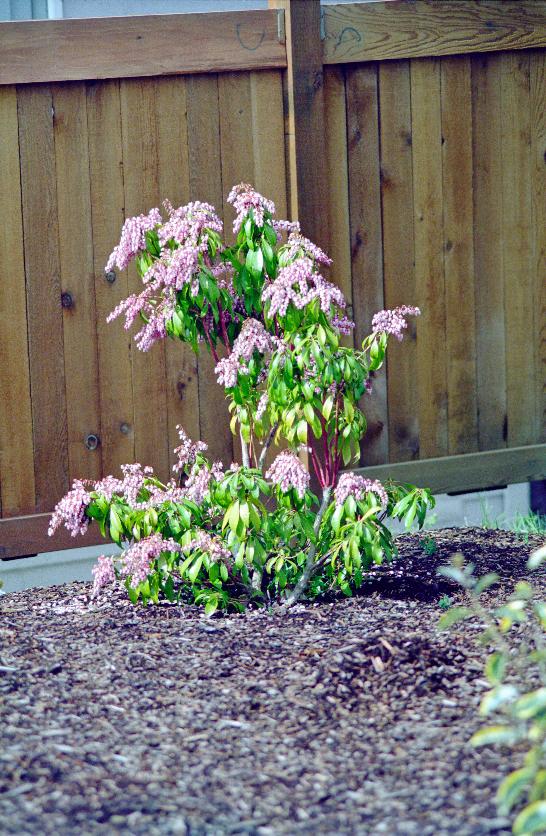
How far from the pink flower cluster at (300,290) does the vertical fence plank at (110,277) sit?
35.5 inches

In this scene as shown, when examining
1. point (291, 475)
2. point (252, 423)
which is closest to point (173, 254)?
point (252, 423)

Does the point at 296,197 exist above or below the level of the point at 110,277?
above

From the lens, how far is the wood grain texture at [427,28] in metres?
4.14

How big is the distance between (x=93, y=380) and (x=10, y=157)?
805 millimetres

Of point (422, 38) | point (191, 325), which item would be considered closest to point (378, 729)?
point (191, 325)

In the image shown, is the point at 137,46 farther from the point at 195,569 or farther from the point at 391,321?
the point at 195,569

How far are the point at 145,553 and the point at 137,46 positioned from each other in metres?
1.79

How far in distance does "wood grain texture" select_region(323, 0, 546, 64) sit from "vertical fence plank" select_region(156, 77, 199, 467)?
23.5 inches

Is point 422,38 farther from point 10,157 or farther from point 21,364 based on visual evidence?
point 21,364

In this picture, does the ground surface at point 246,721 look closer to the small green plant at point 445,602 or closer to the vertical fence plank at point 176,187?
the small green plant at point 445,602

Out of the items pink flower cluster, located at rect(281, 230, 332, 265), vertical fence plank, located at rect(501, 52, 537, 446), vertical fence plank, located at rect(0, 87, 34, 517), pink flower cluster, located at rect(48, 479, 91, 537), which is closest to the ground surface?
pink flower cluster, located at rect(48, 479, 91, 537)

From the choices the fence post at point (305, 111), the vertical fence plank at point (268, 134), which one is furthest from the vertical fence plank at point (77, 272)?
the fence post at point (305, 111)

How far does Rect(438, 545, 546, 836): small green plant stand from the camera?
1870 mm

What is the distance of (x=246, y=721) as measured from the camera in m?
2.57
